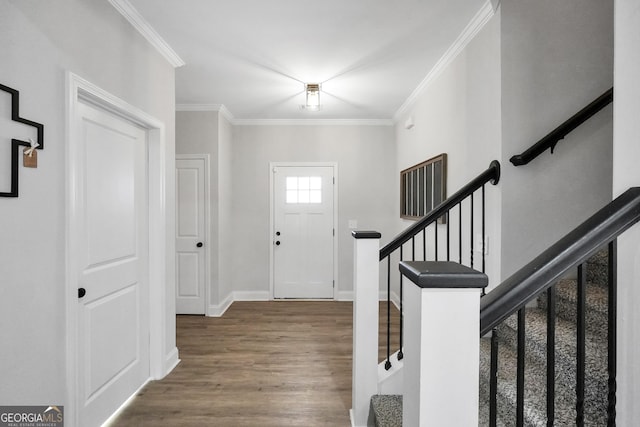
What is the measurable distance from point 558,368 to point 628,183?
2.77 feet

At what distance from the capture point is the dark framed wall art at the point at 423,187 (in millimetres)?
3084

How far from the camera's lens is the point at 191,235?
4246 mm

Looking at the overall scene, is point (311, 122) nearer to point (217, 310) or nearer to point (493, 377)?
point (217, 310)

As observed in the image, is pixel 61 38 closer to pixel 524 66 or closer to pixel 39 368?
pixel 39 368

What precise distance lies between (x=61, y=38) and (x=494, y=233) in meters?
2.58

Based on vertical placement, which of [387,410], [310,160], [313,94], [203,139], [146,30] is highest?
[146,30]

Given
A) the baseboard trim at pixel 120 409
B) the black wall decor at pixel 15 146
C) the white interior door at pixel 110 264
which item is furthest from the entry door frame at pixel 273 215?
the black wall decor at pixel 15 146

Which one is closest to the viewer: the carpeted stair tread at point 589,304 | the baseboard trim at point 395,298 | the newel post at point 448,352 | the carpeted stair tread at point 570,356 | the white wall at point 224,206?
the newel post at point 448,352

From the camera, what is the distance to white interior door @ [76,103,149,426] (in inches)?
76.3

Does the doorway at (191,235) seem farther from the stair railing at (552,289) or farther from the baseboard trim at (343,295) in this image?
the stair railing at (552,289)

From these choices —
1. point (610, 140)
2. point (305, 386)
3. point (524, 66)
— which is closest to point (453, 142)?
point (524, 66)

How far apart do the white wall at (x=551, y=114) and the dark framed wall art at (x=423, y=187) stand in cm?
93

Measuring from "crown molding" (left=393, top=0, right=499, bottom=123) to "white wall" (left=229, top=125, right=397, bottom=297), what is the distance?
3.72 feet

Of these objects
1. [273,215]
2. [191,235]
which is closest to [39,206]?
[191,235]
